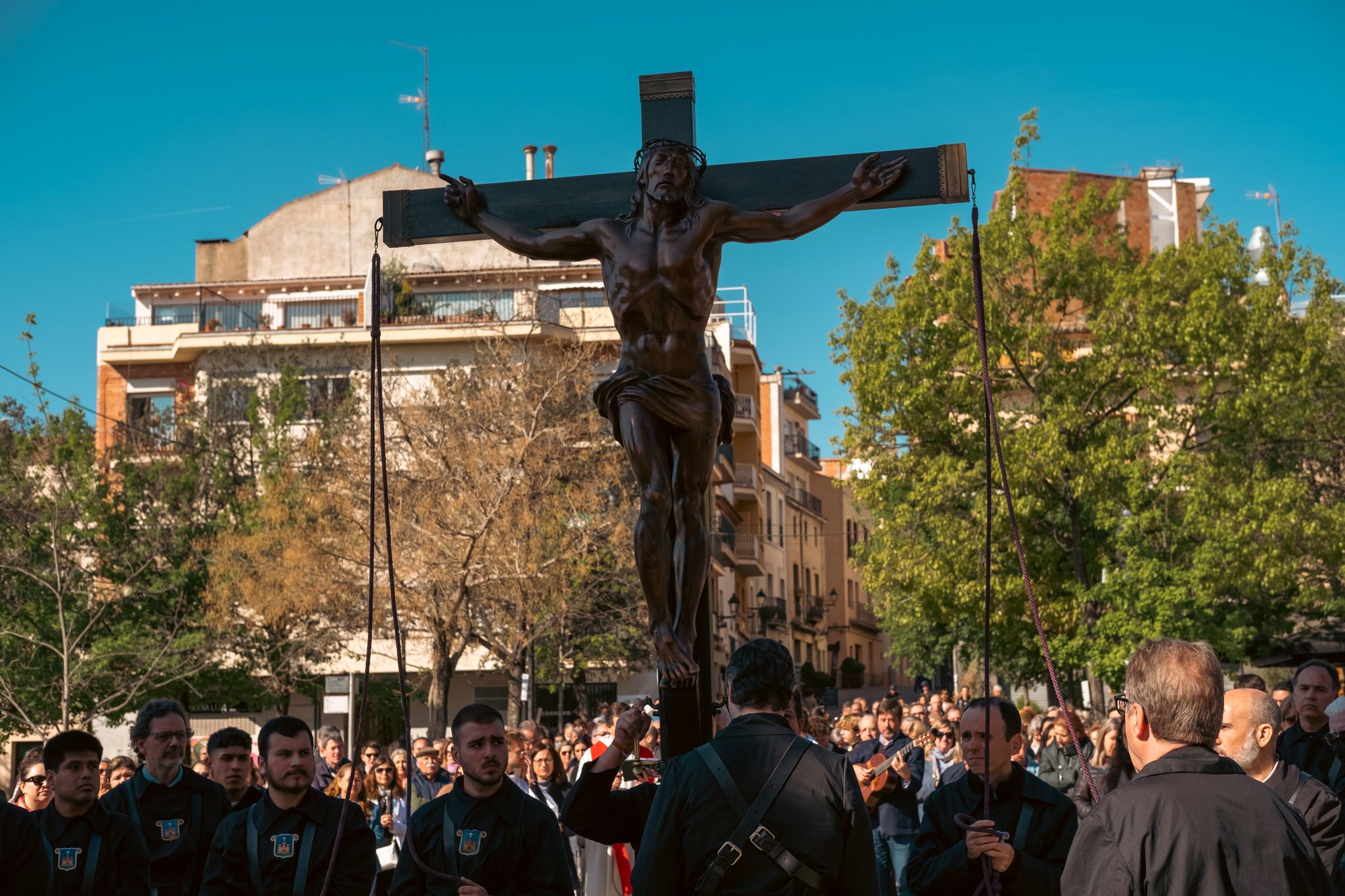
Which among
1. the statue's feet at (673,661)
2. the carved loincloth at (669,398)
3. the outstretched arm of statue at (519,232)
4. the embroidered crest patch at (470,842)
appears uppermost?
the outstretched arm of statue at (519,232)

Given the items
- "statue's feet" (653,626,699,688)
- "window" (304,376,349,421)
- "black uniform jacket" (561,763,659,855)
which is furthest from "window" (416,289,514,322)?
"black uniform jacket" (561,763,659,855)

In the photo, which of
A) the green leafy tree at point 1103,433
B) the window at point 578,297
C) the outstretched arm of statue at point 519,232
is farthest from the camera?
the window at point 578,297

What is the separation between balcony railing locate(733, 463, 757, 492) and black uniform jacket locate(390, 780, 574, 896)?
5069cm

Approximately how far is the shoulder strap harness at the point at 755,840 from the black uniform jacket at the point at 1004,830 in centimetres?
118

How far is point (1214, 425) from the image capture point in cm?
3102

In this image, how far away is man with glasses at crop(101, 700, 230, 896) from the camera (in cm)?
727

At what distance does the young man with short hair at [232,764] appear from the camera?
7.59 meters

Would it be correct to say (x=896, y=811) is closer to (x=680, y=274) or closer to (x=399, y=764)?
(x=399, y=764)

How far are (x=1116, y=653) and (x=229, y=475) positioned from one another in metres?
22.0

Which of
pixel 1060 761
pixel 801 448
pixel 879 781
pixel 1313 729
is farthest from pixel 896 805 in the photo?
pixel 801 448

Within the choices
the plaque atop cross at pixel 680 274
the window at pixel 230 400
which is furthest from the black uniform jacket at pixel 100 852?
the window at pixel 230 400

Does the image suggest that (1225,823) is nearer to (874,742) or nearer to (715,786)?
(715,786)

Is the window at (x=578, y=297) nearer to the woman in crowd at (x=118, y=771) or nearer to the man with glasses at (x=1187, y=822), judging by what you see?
the woman in crowd at (x=118, y=771)

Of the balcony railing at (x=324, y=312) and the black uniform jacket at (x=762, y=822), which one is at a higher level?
the balcony railing at (x=324, y=312)
